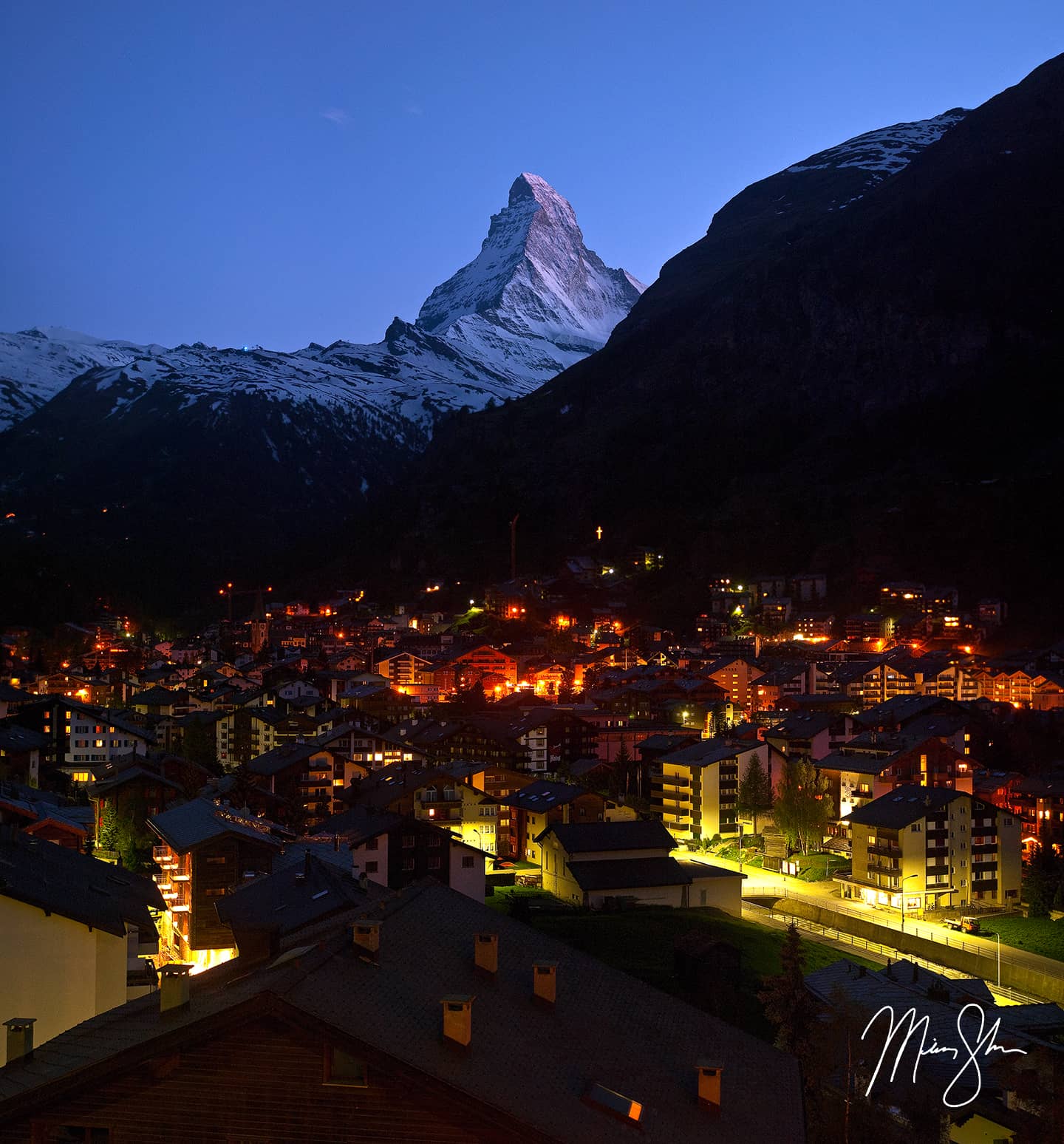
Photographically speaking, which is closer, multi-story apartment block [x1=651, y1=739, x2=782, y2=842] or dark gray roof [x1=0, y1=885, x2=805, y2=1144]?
dark gray roof [x1=0, y1=885, x2=805, y2=1144]

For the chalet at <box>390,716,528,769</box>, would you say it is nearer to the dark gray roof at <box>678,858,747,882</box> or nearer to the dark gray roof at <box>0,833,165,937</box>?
the dark gray roof at <box>678,858,747,882</box>

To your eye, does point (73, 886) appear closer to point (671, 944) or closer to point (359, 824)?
point (359, 824)

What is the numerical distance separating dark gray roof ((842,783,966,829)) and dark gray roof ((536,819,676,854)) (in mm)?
6286

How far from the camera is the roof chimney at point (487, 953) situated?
684 cm

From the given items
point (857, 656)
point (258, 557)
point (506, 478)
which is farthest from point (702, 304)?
point (857, 656)

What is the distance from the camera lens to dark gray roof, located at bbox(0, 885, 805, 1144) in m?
5.64

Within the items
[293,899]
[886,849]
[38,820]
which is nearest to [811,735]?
[886,849]

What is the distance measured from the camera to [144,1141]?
5.66 metres

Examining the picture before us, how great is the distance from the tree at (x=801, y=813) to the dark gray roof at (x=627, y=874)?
862 centimetres

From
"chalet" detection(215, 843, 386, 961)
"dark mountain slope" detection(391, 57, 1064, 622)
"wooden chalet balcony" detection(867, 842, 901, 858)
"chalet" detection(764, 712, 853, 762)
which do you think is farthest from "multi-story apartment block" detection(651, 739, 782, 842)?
"dark mountain slope" detection(391, 57, 1064, 622)

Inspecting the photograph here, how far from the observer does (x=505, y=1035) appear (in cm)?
617

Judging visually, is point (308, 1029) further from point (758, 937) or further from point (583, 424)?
point (583, 424)

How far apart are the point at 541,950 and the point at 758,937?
1906cm

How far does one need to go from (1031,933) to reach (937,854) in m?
3.37
